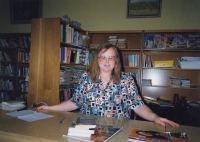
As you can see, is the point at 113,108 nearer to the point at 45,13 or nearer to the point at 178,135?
the point at 178,135

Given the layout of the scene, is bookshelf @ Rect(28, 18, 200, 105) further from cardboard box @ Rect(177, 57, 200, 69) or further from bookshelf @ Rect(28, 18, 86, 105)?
cardboard box @ Rect(177, 57, 200, 69)

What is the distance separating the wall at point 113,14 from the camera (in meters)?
3.26

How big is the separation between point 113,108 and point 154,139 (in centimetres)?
66

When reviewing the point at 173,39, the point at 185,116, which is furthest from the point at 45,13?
the point at 185,116

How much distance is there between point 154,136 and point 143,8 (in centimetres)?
300

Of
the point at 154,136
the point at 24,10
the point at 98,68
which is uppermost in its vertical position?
the point at 24,10

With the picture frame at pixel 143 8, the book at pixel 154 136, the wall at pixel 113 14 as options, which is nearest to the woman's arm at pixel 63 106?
the book at pixel 154 136

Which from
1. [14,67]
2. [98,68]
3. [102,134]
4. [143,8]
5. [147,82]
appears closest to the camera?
[102,134]

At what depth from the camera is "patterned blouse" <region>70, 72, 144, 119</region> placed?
5.24 ft

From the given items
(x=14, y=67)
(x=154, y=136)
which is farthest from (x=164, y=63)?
(x=14, y=67)

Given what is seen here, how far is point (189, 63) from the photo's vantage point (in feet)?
9.87

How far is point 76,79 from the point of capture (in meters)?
3.27

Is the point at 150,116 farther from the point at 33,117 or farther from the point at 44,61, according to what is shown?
the point at 44,61

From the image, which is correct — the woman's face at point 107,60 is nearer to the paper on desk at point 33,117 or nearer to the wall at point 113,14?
the paper on desk at point 33,117
